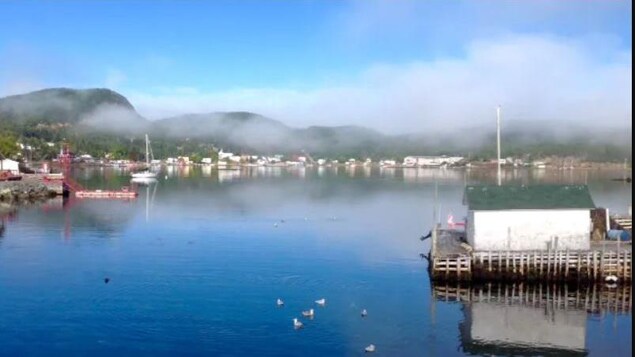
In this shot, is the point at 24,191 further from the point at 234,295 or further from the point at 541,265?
the point at 541,265

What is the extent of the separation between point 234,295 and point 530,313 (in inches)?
583

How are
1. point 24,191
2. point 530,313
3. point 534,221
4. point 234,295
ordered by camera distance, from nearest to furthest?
point 530,313 → point 234,295 → point 534,221 → point 24,191

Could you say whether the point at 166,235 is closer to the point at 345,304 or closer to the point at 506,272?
the point at 345,304

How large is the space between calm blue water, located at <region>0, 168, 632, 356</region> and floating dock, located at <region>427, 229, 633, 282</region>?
2704 millimetres

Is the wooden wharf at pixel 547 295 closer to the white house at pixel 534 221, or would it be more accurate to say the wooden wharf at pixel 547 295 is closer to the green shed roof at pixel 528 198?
the white house at pixel 534 221

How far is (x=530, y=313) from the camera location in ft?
103

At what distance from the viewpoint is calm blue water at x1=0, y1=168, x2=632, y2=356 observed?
26656 mm

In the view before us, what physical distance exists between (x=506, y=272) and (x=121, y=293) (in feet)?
68.1

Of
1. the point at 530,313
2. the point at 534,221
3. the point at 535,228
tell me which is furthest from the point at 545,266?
the point at 530,313

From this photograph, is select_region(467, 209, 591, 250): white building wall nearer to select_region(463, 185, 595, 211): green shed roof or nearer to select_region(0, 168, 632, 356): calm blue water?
select_region(463, 185, 595, 211): green shed roof

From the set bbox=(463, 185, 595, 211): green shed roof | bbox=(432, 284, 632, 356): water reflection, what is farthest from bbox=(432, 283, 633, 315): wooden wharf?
bbox=(463, 185, 595, 211): green shed roof

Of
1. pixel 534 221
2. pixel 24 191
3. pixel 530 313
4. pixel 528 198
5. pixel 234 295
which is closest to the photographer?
pixel 530 313

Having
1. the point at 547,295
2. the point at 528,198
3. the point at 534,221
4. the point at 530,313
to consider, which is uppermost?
the point at 528,198

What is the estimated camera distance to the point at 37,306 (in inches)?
1228
